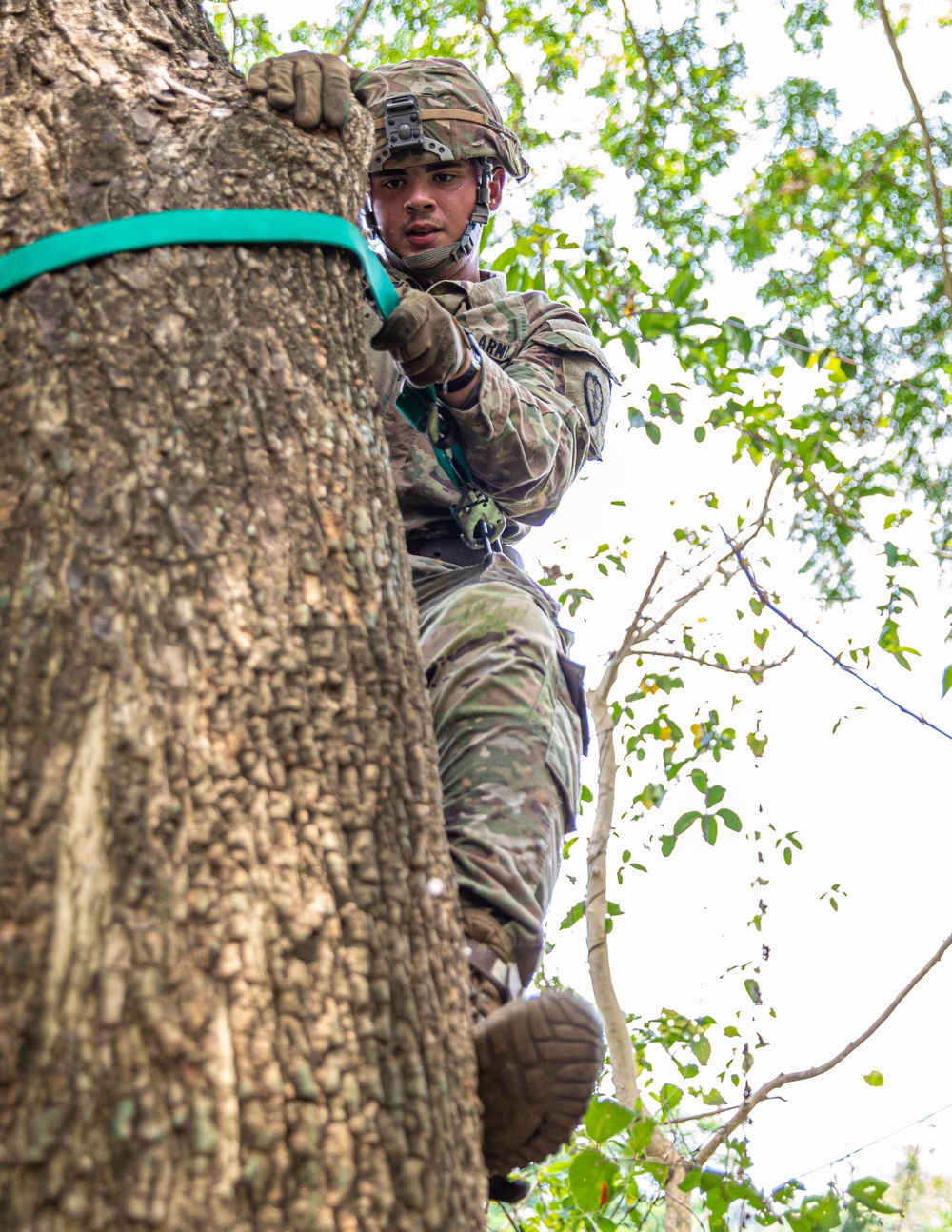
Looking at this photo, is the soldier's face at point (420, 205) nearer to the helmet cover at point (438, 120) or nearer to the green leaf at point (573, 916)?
the helmet cover at point (438, 120)

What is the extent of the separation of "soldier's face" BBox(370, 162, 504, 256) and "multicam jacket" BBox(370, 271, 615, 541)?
3.6 inches

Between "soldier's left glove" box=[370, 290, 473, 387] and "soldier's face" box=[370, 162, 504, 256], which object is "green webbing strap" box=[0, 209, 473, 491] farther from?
"soldier's face" box=[370, 162, 504, 256]

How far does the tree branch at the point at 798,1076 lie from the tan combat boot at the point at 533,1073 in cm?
183

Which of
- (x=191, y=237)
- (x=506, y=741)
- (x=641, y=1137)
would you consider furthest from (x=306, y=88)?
(x=641, y=1137)

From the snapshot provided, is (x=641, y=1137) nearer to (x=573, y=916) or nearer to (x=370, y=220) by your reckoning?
(x=573, y=916)

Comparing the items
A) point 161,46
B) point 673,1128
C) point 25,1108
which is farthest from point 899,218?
point 25,1108

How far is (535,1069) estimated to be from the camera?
1249 millimetres

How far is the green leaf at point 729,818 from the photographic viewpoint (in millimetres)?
3201

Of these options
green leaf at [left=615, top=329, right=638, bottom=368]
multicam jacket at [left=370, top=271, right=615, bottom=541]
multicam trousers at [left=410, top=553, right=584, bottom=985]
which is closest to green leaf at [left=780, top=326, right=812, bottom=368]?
green leaf at [left=615, top=329, right=638, bottom=368]

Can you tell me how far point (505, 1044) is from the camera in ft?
4.06

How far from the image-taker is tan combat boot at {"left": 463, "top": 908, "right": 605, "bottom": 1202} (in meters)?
1.24

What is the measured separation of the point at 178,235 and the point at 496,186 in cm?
148

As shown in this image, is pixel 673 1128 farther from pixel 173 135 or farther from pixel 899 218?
pixel 899 218

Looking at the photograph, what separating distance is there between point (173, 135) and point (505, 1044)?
1086 millimetres
